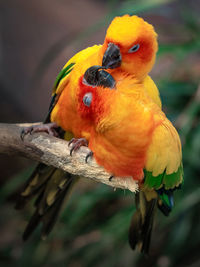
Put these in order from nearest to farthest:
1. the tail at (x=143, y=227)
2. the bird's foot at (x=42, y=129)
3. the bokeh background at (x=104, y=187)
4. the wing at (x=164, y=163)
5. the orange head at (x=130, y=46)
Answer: the orange head at (x=130, y=46) < the wing at (x=164, y=163) < the bird's foot at (x=42, y=129) < the tail at (x=143, y=227) < the bokeh background at (x=104, y=187)

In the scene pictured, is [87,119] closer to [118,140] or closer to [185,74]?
[118,140]

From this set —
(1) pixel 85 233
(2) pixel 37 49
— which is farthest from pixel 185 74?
(1) pixel 85 233

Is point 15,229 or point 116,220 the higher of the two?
point 116,220

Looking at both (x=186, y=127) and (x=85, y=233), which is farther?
(x=85, y=233)

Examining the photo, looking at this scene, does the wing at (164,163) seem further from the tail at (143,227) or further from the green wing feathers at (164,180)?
the tail at (143,227)

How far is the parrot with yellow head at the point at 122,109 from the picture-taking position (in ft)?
2.74

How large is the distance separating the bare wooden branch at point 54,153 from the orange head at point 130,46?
0.92 feet

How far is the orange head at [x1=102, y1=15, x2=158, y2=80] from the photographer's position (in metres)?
0.81

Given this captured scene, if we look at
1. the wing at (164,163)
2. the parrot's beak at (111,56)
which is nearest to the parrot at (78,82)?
the parrot's beak at (111,56)

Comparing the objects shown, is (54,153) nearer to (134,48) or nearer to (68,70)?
(68,70)

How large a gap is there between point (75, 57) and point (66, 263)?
1.41 metres

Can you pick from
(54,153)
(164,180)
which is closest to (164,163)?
(164,180)

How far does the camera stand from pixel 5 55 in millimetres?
2555

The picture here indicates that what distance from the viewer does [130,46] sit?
0.83 m
